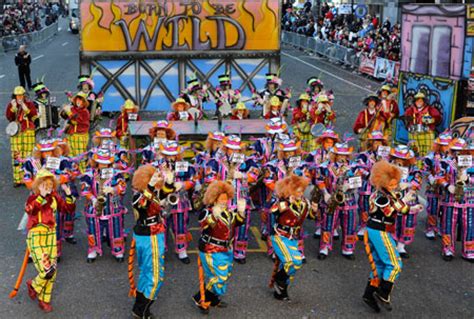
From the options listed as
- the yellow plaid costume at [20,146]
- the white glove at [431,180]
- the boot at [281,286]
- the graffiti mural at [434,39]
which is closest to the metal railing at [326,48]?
the graffiti mural at [434,39]

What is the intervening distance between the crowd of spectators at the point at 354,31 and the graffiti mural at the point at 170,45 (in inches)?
321

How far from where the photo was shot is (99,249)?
369 inches

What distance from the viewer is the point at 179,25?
1912 cm

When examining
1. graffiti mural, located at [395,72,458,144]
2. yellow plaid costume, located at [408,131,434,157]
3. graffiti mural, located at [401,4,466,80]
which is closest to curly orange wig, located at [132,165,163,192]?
yellow plaid costume, located at [408,131,434,157]

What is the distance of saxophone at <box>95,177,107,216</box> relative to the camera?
8789mm

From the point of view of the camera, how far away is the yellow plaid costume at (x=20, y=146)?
1299 cm

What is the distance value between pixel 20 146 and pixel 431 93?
9112 millimetres

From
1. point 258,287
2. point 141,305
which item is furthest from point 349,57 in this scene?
point 141,305

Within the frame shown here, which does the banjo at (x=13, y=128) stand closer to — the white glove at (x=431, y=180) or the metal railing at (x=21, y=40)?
the white glove at (x=431, y=180)

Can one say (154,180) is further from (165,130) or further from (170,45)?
(170,45)

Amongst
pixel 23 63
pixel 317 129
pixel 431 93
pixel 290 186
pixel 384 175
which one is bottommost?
pixel 23 63

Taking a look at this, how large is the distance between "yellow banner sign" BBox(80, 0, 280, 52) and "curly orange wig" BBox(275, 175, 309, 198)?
12.1 m

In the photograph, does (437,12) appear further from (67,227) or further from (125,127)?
(67,227)

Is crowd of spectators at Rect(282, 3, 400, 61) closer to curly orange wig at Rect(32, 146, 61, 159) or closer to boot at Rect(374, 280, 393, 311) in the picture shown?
curly orange wig at Rect(32, 146, 61, 159)
